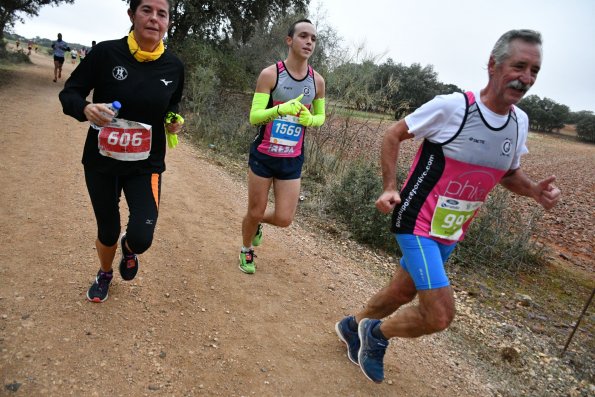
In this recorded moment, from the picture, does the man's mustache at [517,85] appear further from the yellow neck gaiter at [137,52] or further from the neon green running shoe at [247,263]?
the neon green running shoe at [247,263]

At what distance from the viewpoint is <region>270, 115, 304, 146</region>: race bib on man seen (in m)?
3.48

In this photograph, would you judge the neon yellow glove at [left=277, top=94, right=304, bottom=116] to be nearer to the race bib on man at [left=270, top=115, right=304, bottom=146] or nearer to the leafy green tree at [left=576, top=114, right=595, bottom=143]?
the race bib on man at [left=270, top=115, right=304, bottom=146]

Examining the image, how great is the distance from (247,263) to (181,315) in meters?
1.01

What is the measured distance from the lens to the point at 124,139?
254 cm

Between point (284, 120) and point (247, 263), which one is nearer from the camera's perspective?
point (284, 120)

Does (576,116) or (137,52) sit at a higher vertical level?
(576,116)

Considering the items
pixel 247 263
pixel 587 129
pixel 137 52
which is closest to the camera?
pixel 137 52

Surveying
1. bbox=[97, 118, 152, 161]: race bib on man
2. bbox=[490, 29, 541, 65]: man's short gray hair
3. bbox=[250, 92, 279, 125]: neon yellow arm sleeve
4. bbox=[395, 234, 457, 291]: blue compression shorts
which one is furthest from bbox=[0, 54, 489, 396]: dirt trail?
bbox=[490, 29, 541, 65]: man's short gray hair

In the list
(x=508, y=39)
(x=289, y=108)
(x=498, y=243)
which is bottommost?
(x=498, y=243)

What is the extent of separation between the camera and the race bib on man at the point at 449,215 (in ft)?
7.89

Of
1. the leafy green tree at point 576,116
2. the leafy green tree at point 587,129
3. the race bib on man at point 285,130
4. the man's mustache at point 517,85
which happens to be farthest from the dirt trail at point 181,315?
the leafy green tree at point 576,116

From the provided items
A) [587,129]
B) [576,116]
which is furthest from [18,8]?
[576,116]

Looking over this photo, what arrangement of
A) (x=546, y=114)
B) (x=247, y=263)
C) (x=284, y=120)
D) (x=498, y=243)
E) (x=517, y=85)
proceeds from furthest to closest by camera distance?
(x=546, y=114) < (x=498, y=243) < (x=247, y=263) < (x=284, y=120) < (x=517, y=85)

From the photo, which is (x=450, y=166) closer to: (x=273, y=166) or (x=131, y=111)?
(x=273, y=166)
